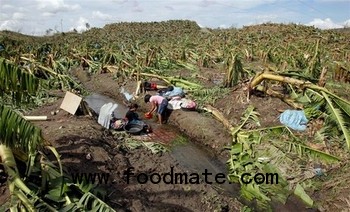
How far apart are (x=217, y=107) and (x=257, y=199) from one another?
16.2ft

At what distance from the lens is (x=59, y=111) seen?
409 inches

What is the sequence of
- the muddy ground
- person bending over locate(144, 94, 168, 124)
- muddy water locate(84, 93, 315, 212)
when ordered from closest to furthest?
the muddy ground < muddy water locate(84, 93, 315, 212) < person bending over locate(144, 94, 168, 124)

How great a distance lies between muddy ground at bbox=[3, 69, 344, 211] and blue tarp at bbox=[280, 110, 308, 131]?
325mm

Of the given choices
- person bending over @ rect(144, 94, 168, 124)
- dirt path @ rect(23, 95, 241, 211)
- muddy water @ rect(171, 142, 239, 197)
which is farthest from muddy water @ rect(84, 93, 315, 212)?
person bending over @ rect(144, 94, 168, 124)

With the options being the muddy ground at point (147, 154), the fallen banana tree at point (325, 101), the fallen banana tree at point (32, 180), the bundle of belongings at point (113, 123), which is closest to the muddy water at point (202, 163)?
the muddy ground at point (147, 154)

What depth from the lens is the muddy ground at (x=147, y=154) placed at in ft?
21.7

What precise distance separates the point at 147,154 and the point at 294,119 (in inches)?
153

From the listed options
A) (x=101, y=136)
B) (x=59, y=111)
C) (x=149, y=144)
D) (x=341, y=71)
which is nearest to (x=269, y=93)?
(x=341, y=71)

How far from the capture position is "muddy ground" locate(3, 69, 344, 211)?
21.7 feet

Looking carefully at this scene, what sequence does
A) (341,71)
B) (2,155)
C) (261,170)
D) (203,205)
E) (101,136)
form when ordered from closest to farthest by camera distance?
(2,155), (203,205), (261,170), (101,136), (341,71)

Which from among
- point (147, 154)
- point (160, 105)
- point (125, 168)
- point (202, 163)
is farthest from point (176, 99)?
point (125, 168)

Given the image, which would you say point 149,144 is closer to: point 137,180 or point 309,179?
point 137,180

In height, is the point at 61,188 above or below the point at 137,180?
above

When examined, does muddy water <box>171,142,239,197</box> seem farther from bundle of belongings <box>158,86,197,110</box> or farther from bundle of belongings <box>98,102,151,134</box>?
bundle of belongings <box>158,86,197,110</box>
